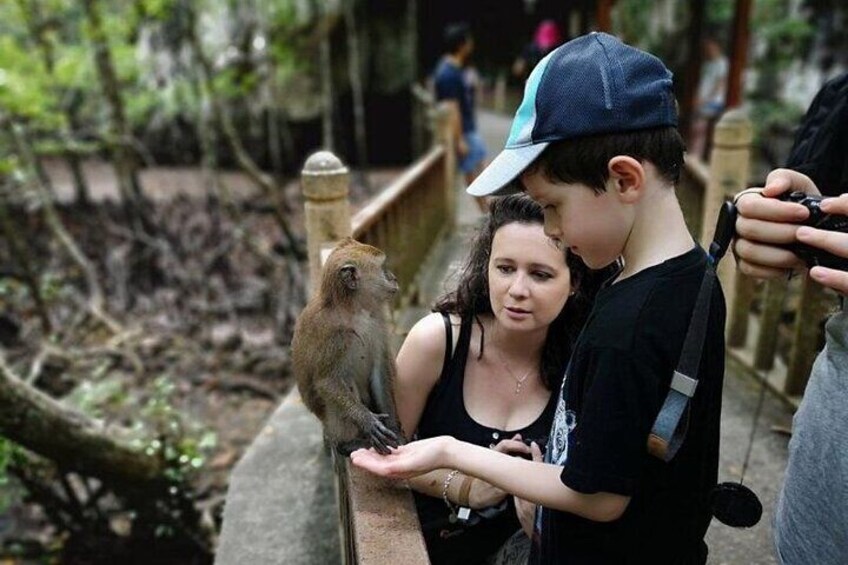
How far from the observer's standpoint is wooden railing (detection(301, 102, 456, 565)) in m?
1.61

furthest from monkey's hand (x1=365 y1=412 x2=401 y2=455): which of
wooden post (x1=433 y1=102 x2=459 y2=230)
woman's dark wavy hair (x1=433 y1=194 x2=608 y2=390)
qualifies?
wooden post (x1=433 y1=102 x2=459 y2=230)

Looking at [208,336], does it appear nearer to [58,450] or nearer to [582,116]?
[58,450]

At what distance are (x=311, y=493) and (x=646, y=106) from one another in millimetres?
2751

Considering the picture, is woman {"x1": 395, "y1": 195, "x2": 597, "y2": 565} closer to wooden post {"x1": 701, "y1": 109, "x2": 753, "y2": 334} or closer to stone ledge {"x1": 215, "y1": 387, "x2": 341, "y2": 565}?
stone ledge {"x1": 215, "y1": 387, "x2": 341, "y2": 565}

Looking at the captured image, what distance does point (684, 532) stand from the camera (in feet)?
4.68

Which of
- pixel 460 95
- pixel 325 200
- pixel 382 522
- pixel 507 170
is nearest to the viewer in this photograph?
pixel 507 170

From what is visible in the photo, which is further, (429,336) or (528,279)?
(429,336)

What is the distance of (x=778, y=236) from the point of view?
123 centimetres

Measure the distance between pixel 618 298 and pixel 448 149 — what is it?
673 centimetres

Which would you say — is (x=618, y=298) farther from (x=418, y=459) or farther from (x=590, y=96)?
(x=418, y=459)

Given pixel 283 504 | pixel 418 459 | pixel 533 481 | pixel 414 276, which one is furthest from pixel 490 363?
pixel 414 276

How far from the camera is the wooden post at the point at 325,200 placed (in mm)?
3064

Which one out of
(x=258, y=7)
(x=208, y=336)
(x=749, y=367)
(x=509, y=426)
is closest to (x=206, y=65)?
(x=208, y=336)

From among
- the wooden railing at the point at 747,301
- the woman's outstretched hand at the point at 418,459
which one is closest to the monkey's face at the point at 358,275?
the woman's outstretched hand at the point at 418,459
